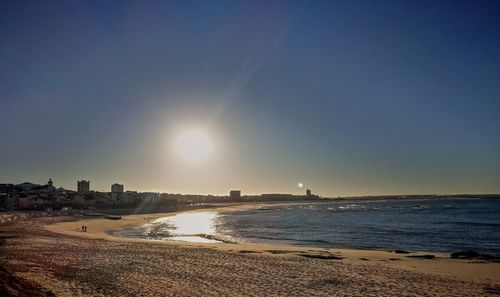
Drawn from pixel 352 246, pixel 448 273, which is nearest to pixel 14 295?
pixel 448 273

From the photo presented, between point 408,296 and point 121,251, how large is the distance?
65.7 ft

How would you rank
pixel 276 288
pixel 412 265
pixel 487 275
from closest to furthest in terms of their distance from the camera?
pixel 276 288 → pixel 487 275 → pixel 412 265

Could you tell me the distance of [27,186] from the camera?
19688cm

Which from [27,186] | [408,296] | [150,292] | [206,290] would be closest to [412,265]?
[408,296]

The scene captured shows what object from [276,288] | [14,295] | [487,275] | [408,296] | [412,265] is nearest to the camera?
[14,295]

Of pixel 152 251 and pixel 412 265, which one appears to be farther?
pixel 152 251

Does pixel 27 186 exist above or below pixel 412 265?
above

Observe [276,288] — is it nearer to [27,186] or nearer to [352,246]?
[352,246]

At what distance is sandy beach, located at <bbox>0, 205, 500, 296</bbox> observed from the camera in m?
16.8

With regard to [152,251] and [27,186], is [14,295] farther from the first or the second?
[27,186]

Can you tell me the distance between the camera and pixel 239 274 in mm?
20688

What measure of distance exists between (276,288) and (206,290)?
9.20ft

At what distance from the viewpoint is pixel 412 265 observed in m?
25.1

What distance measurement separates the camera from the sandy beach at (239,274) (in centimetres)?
1684
